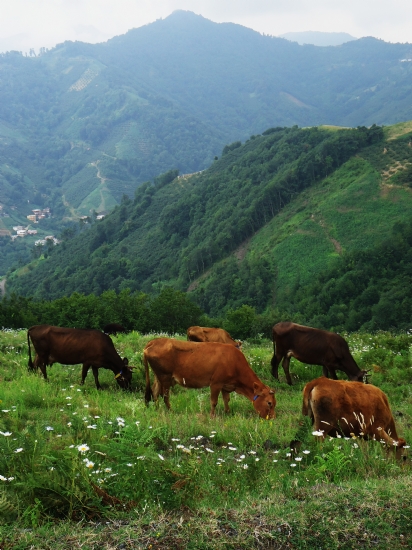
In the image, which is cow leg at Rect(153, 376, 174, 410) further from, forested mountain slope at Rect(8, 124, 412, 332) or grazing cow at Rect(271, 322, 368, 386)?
forested mountain slope at Rect(8, 124, 412, 332)

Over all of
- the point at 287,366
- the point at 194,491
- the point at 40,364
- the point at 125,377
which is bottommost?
the point at 287,366

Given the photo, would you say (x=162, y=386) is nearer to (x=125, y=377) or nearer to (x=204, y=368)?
(x=204, y=368)

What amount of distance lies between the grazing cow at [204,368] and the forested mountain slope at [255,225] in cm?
7573

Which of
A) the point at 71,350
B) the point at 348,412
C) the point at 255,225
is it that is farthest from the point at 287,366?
the point at 255,225

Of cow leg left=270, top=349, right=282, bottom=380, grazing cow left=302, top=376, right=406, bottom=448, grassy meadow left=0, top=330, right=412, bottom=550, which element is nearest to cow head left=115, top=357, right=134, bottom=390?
cow leg left=270, top=349, right=282, bottom=380

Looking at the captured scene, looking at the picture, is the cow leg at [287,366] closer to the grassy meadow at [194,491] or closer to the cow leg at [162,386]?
the cow leg at [162,386]

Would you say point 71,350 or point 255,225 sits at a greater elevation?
point 71,350

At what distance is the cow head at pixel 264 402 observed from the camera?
10133mm

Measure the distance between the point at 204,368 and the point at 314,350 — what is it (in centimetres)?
498

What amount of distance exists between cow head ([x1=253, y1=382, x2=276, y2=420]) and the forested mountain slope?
75.9m

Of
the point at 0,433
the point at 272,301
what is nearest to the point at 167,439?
the point at 0,433

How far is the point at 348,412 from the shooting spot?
8305mm

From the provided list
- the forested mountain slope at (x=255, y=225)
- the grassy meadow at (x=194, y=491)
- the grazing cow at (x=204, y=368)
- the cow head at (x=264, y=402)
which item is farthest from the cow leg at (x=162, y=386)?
the forested mountain slope at (x=255, y=225)

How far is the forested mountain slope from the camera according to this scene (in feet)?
320
